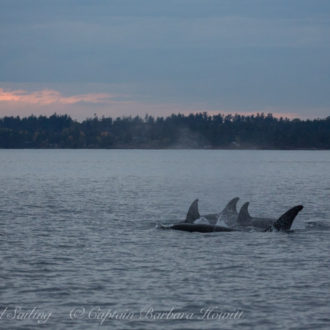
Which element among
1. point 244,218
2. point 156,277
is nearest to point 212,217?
point 244,218

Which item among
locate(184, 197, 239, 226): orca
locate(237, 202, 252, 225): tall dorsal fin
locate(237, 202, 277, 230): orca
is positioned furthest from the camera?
locate(184, 197, 239, 226): orca

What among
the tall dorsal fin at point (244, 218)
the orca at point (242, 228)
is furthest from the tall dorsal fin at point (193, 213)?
the orca at point (242, 228)

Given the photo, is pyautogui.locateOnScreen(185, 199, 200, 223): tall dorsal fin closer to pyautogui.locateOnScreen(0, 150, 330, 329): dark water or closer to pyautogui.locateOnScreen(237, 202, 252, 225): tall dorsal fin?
pyautogui.locateOnScreen(0, 150, 330, 329): dark water

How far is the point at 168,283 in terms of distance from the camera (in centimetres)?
2177

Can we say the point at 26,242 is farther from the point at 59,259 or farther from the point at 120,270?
the point at 120,270

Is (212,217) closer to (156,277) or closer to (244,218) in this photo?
(244,218)

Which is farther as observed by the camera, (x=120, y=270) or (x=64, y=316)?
(x=120, y=270)

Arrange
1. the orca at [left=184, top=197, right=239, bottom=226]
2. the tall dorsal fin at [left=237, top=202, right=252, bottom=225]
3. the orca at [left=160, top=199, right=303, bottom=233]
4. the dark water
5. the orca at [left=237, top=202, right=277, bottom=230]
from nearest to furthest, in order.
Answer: the dark water < the orca at [left=160, top=199, right=303, bottom=233] < the orca at [left=237, top=202, right=277, bottom=230] < the tall dorsal fin at [left=237, top=202, right=252, bottom=225] < the orca at [left=184, top=197, right=239, bottom=226]

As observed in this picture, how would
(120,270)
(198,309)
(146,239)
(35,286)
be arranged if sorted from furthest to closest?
(146,239) → (120,270) → (35,286) → (198,309)

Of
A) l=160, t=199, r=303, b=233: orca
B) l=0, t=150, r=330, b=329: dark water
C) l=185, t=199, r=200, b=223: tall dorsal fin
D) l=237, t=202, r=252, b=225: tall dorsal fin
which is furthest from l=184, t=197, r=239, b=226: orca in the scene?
l=160, t=199, r=303, b=233: orca

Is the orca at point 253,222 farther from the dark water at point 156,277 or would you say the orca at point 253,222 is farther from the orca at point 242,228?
the dark water at point 156,277

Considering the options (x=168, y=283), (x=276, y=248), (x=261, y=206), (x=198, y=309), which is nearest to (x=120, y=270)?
(x=168, y=283)

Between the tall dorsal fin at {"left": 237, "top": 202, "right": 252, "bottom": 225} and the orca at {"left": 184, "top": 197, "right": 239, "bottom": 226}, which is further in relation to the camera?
the orca at {"left": 184, "top": 197, "right": 239, "bottom": 226}

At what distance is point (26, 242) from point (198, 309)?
1257cm
